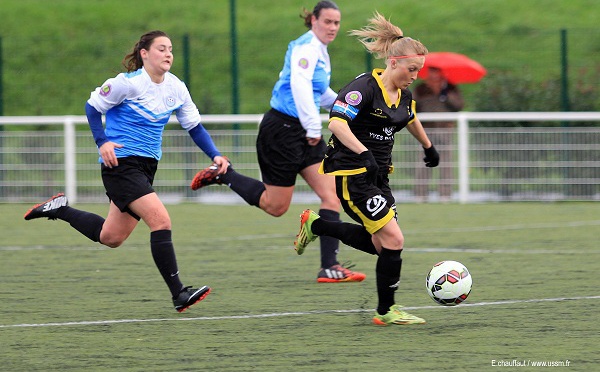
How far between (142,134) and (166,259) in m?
0.79

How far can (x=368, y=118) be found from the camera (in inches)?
272

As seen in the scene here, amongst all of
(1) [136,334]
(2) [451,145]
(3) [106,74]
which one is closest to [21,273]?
(1) [136,334]

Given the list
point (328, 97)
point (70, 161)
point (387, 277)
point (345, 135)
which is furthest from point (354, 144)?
point (70, 161)

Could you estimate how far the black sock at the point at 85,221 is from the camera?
7945 millimetres

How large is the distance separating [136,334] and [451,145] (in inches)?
424

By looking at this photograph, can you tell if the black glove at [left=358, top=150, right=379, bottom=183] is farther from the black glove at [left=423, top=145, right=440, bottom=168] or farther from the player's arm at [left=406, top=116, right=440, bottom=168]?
the black glove at [left=423, top=145, right=440, bottom=168]

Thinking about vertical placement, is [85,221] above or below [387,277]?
above

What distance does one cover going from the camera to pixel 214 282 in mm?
8789

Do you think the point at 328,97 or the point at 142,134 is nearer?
the point at 142,134

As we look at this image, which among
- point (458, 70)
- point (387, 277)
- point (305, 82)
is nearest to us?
point (387, 277)

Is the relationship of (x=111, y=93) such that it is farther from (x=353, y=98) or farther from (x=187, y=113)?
(x=353, y=98)

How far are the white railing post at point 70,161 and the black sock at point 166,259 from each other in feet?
32.8

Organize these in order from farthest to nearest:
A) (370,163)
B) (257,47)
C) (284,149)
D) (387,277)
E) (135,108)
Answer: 1. (257,47)
2. (284,149)
3. (135,108)
4. (387,277)
5. (370,163)

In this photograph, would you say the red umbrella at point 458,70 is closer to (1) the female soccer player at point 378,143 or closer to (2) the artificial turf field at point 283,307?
(2) the artificial turf field at point 283,307
